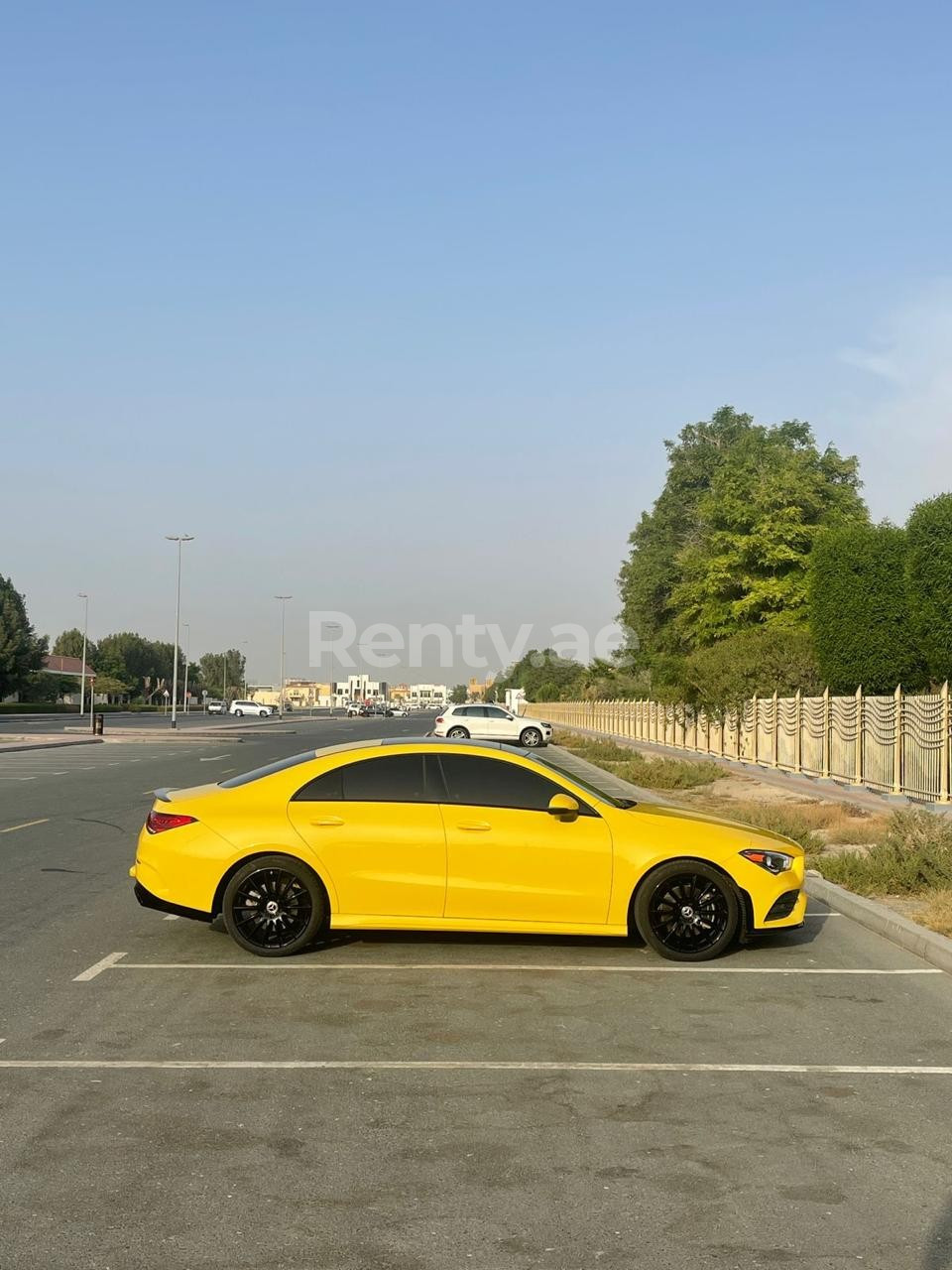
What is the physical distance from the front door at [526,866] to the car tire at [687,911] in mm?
310

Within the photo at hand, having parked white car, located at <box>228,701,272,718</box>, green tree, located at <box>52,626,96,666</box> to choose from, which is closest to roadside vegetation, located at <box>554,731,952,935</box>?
parked white car, located at <box>228,701,272,718</box>

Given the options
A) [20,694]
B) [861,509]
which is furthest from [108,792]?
[20,694]

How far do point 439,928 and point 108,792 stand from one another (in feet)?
53.6

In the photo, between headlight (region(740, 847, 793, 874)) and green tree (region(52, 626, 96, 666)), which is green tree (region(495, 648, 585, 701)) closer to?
green tree (region(52, 626, 96, 666))

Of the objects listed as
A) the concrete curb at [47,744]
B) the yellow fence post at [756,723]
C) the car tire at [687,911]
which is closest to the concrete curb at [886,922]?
Answer: the car tire at [687,911]

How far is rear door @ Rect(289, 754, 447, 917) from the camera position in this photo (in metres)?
9.27

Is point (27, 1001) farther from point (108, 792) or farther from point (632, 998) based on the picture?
point (108, 792)

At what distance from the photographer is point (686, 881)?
30.9 ft

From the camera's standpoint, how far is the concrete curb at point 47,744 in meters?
42.1

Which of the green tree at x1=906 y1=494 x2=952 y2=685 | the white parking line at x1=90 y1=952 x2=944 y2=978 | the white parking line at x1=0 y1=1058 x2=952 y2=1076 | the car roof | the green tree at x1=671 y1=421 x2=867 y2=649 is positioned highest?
the green tree at x1=671 y1=421 x2=867 y2=649

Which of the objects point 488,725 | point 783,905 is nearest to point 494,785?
point 783,905

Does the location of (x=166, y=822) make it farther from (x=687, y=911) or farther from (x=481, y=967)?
(x=687, y=911)

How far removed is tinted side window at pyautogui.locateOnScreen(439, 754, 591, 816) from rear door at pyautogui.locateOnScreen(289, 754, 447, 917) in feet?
0.69

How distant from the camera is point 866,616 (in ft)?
119
